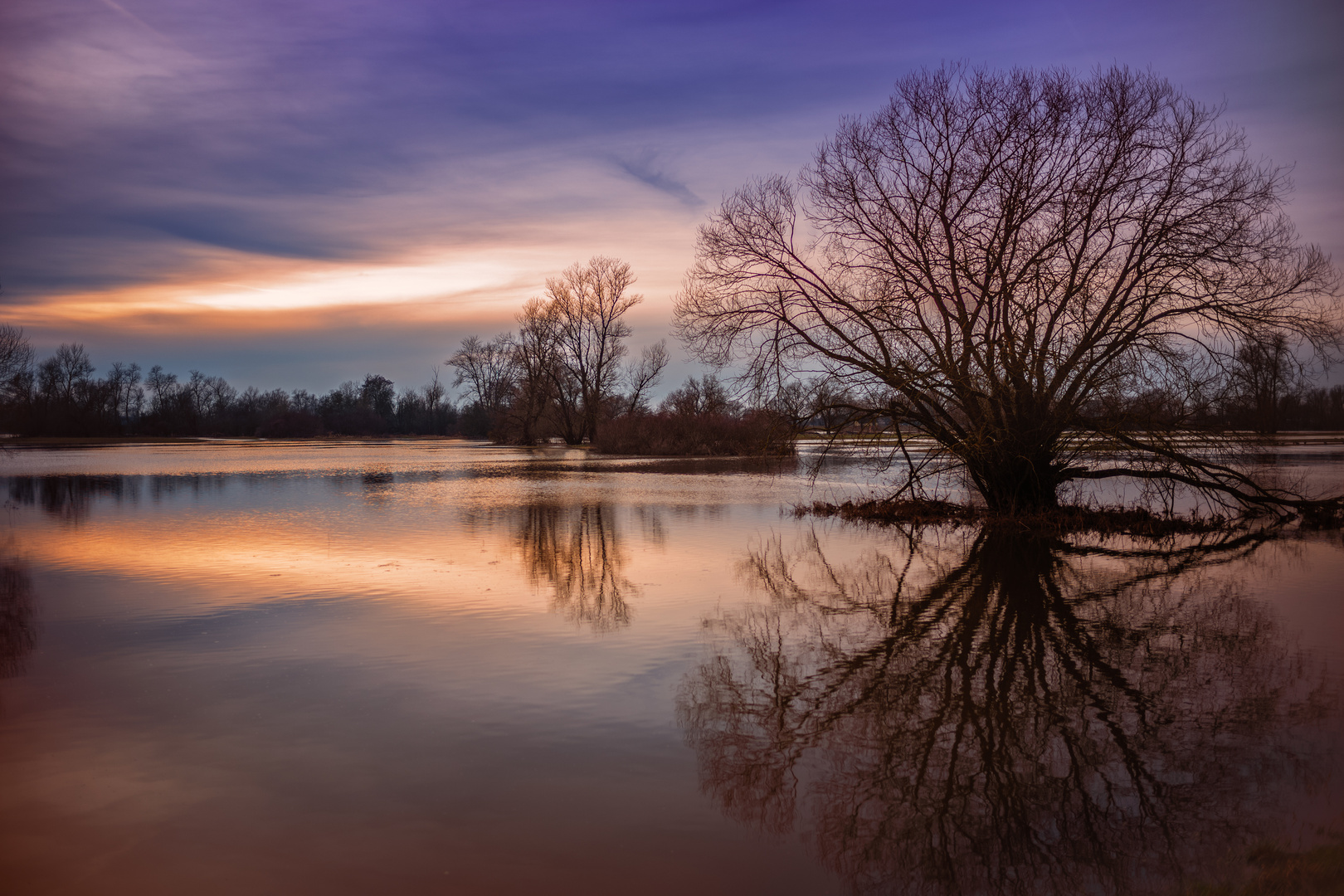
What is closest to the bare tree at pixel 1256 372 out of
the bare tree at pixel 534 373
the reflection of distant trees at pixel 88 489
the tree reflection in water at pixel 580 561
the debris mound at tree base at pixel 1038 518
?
the debris mound at tree base at pixel 1038 518

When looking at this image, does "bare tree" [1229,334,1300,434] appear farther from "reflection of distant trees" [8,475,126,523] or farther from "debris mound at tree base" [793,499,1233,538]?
"reflection of distant trees" [8,475,126,523]

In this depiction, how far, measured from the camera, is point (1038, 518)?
1722 centimetres

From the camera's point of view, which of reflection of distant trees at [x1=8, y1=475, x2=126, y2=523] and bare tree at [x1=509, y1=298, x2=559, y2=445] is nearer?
reflection of distant trees at [x1=8, y1=475, x2=126, y2=523]

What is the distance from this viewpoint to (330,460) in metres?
46.7

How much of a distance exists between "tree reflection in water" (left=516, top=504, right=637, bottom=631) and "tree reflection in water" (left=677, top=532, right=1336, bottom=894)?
147 centimetres

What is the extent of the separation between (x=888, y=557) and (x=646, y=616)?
18.3 ft

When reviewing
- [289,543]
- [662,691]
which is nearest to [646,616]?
[662,691]

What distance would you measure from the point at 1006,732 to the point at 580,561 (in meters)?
8.09

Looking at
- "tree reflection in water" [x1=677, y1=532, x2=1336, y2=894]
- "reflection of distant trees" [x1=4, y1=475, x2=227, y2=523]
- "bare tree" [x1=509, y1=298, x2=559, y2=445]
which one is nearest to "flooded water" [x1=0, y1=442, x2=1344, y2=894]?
"tree reflection in water" [x1=677, y1=532, x2=1336, y2=894]

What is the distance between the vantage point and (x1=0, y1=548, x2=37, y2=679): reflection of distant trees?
25.0ft

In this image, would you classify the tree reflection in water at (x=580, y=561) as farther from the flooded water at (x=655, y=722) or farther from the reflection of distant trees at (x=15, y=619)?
the reflection of distant trees at (x=15, y=619)

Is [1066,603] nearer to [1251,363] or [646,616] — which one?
[646,616]

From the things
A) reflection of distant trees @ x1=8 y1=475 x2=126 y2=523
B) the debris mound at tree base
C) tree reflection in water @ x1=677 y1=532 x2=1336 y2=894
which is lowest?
tree reflection in water @ x1=677 y1=532 x2=1336 y2=894

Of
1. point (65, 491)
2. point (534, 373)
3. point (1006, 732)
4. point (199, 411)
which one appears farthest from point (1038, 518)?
point (199, 411)
